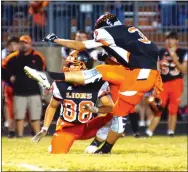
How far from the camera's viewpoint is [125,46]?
14258 mm

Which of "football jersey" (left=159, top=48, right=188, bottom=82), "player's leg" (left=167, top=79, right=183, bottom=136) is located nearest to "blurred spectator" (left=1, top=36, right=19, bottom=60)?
"football jersey" (left=159, top=48, right=188, bottom=82)

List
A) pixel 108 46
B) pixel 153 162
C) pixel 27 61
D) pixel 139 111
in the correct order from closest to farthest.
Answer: pixel 153 162, pixel 108 46, pixel 27 61, pixel 139 111

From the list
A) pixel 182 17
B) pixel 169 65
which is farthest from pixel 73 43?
pixel 182 17

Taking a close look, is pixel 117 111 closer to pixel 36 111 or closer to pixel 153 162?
pixel 153 162

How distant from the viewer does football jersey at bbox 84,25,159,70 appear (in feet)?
46.4

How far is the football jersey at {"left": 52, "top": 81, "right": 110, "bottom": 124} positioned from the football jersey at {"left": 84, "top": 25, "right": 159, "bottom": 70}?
0.46 meters

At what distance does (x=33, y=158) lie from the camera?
13516mm

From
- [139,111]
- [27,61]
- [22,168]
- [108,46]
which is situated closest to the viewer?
[22,168]

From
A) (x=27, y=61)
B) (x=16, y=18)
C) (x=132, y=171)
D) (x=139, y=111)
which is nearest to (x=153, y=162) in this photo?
(x=132, y=171)

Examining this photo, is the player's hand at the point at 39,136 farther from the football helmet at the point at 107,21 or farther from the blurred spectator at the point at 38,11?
the blurred spectator at the point at 38,11

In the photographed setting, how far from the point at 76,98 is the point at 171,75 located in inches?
283

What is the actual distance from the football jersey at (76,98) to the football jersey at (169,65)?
686cm

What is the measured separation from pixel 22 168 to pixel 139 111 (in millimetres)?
11111

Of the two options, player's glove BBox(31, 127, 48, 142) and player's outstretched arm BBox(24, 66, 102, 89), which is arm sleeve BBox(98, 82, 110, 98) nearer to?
player's outstretched arm BBox(24, 66, 102, 89)
